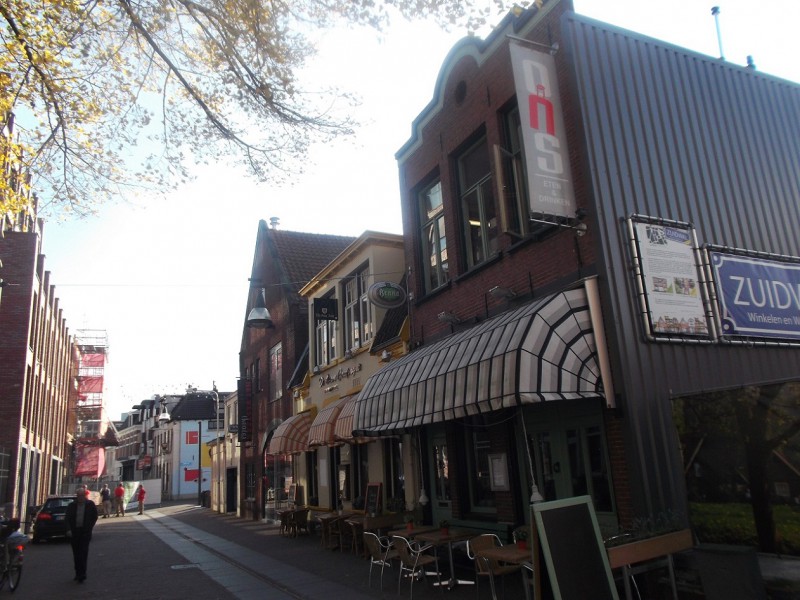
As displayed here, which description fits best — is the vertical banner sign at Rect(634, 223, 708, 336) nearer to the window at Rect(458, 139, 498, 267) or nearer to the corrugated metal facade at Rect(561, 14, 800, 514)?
the corrugated metal facade at Rect(561, 14, 800, 514)

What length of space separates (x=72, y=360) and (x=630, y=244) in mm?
54313

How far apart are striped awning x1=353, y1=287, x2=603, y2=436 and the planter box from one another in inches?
75.0

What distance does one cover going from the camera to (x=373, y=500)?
1539cm

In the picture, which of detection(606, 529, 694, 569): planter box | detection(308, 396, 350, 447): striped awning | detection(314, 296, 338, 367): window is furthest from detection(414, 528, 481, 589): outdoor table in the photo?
detection(314, 296, 338, 367): window

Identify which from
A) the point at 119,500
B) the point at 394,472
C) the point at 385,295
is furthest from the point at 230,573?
the point at 119,500

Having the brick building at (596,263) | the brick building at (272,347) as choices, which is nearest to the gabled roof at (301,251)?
the brick building at (272,347)

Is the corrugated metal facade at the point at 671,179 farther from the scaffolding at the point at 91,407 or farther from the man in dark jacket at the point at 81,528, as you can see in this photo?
the scaffolding at the point at 91,407

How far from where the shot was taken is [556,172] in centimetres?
904

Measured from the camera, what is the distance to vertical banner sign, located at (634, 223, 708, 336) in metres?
8.70

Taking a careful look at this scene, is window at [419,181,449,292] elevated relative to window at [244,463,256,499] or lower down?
elevated

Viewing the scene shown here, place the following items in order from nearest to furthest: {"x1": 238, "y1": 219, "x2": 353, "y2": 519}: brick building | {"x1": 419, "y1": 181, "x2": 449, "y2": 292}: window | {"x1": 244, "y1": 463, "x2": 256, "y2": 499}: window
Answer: {"x1": 419, "y1": 181, "x2": 449, "y2": 292}: window
{"x1": 238, "y1": 219, "x2": 353, "y2": 519}: brick building
{"x1": 244, "y1": 463, "x2": 256, "y2": 499}: window

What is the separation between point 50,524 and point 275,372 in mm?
9403

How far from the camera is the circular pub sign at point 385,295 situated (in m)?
14.7

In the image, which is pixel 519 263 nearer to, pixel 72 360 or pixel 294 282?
pixel 294 282
